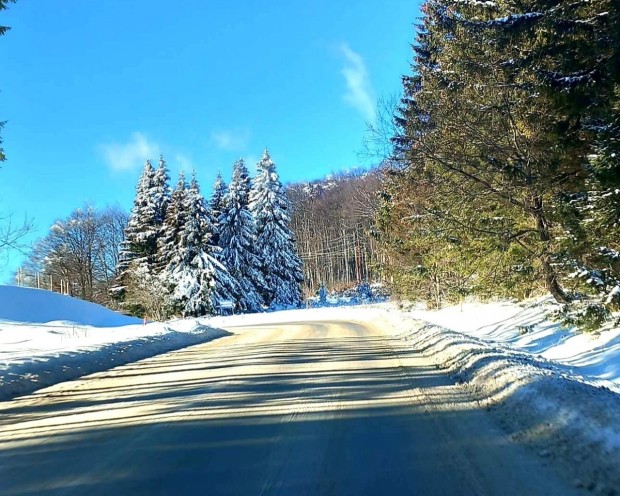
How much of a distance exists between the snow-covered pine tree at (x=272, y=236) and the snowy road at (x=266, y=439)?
44.1m

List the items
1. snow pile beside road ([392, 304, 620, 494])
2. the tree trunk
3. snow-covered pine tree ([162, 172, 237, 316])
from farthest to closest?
1. snow-covered pine tree ([162, 172, 237, 316])
2. the tree trunk
3. snow pile beside road ([392, 304, 620, 494])

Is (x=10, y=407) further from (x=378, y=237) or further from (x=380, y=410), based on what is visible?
(x=378, y=237)

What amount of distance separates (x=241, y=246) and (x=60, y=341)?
1243 inches

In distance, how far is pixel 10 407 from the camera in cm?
786

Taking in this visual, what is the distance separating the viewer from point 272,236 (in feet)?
178

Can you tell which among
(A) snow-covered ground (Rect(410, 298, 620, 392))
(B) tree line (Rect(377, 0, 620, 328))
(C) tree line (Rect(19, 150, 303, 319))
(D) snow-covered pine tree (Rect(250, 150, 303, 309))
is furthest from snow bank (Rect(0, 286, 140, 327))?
(B) tree line (Rect(377, 0, 620, 328))

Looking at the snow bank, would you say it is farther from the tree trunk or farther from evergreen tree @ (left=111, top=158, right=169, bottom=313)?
the tree trunk

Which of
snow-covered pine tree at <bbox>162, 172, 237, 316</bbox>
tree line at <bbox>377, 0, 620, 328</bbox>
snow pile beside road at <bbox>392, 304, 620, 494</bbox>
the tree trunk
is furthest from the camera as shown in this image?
snow-covered pine tree at <bbox>162, 172, 237, 316</bbox>

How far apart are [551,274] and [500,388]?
8263 millimetres

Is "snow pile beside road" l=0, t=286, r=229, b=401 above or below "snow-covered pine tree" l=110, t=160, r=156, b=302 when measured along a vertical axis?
below

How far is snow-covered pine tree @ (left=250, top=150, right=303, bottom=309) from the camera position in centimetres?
5391

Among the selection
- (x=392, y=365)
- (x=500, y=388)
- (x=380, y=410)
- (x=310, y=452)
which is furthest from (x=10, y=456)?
(x=392, y=365)

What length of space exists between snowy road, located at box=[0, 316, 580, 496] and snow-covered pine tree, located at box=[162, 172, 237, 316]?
108 ft

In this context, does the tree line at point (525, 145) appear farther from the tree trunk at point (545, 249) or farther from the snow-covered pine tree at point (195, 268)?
the snow-covered pine tree at point (195, 268)
